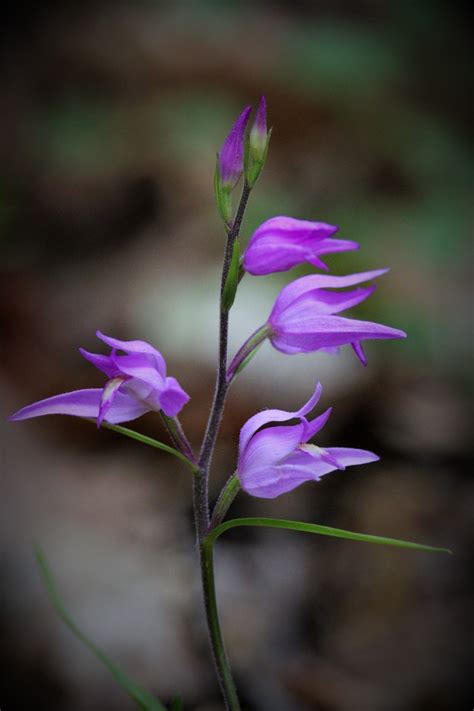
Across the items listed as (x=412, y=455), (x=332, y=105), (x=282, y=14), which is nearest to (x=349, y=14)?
(x=282, y=14)

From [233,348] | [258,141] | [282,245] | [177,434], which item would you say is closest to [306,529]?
[177,434]

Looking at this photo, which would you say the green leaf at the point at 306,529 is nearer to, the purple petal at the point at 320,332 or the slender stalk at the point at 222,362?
the slender stalk at the point at 222,362

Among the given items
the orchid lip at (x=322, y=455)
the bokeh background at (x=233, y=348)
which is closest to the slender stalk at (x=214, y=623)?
the orchid lip at (x=322, y=455)

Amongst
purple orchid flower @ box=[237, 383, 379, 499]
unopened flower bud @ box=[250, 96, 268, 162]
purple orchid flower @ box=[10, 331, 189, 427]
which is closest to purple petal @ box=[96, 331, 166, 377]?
purple orchid flower @ box=[10, 331, 189, 427]

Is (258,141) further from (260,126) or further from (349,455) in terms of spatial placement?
(349,455)

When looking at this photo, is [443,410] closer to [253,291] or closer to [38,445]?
[253,291]

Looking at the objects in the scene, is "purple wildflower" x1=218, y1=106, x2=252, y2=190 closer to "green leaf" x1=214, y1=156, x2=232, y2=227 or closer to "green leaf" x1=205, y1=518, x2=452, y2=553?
"green leaf" x1=214, y1=156, x2=232, y2=227
